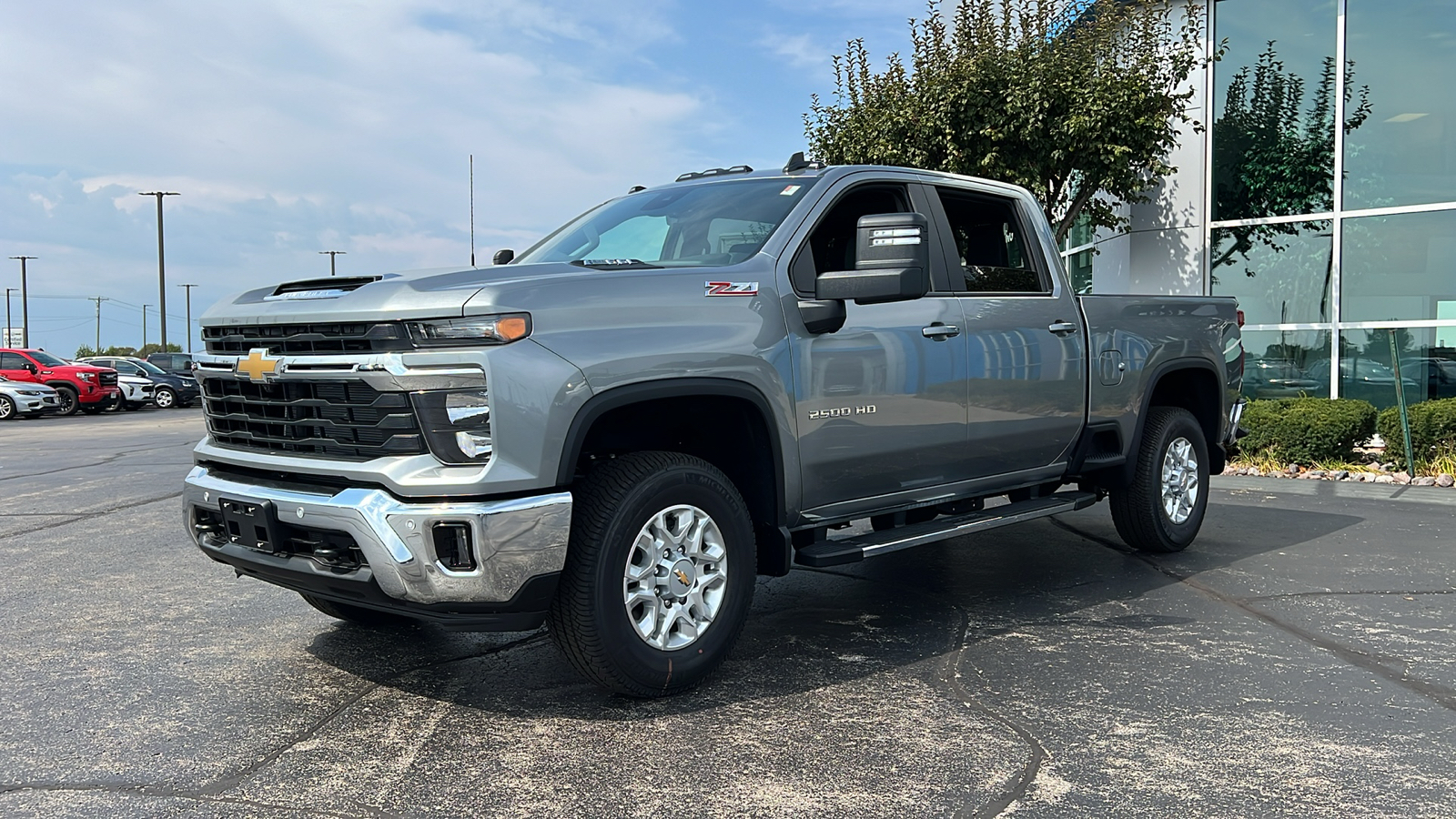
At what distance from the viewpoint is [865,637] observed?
16.9 feet

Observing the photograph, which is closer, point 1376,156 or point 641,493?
point 641,493

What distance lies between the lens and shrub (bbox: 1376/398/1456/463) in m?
10.4

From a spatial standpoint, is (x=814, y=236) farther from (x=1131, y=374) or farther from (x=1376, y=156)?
(x=1376, y=156)

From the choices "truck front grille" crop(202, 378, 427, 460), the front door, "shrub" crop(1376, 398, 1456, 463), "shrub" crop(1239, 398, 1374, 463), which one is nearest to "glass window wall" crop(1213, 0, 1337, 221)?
"shrub" crop(1239, 398, 1374, 463)

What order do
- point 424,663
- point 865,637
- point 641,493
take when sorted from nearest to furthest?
point 641,493 → point 424,663 → point 865,637

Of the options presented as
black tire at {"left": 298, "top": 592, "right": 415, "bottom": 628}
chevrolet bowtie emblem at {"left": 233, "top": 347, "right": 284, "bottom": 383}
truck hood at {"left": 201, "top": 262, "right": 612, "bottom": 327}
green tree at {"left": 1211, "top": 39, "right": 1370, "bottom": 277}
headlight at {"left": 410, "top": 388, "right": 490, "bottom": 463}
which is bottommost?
black tire at {"left": 298, "top": 592, "right": 415, "bottom": 628}

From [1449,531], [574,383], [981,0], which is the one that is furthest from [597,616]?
[981,0]

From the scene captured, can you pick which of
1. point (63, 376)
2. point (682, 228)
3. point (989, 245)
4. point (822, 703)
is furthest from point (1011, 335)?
point (63, 376)

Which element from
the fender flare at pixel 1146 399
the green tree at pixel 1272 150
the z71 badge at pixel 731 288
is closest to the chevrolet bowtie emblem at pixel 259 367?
the z71 badge at pixel 731 288

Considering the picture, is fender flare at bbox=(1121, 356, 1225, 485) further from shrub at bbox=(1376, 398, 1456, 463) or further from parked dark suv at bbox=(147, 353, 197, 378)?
parked dark suv at bbox=(147, 353, 197, 378)

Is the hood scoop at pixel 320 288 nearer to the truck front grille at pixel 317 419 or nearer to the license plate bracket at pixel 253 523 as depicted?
the truck front grille at pixel 317 419

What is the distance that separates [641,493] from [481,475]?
23.3 inches

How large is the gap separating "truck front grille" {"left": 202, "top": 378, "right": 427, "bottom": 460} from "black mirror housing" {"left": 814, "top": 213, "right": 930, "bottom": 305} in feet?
5.68

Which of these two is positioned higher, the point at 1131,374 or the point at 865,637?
the point at 1131,374
